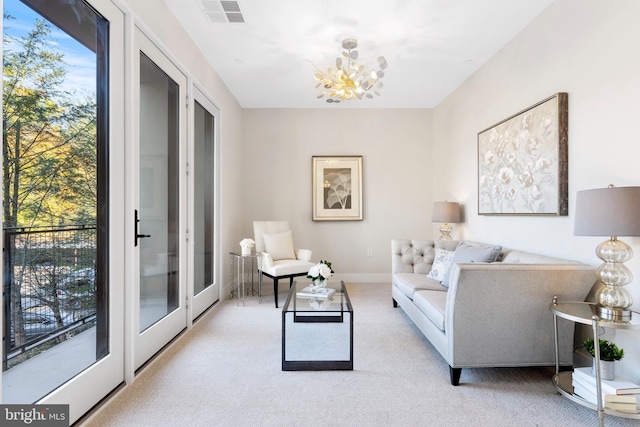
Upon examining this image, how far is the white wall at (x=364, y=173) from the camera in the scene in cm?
509

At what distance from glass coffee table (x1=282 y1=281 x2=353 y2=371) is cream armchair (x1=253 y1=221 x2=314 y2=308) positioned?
88 cm

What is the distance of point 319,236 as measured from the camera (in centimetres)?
511

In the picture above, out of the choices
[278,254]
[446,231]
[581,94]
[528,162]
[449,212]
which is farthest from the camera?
[278,254]

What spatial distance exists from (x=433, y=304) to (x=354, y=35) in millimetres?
2480

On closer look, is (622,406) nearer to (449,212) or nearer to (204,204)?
(449,212)

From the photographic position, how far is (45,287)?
61.4 inches

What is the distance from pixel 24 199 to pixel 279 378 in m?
1.73

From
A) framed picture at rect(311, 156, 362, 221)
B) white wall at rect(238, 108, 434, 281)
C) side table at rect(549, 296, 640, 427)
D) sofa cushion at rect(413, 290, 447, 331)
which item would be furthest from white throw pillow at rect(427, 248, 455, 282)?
framed picture at rect(311, 156, 362, 221)

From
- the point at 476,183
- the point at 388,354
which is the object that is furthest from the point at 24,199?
the point at 476,183

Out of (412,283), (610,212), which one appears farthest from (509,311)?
(412,283)

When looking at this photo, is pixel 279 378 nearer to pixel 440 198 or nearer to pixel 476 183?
pixel 476 183

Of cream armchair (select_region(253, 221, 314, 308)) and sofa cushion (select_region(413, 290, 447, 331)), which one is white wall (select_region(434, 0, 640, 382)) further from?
cream armchair (select_region(253, 221, 314, 308))

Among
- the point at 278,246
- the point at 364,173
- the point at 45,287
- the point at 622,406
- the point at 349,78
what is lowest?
the point at 622,406

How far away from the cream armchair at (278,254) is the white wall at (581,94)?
7.14 ft
